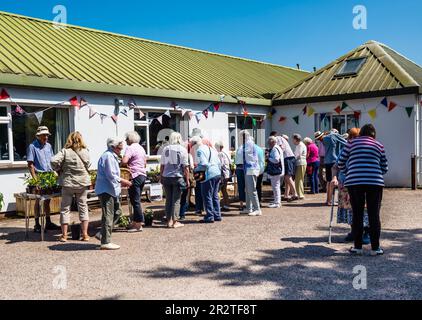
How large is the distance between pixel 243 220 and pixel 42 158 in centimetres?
411

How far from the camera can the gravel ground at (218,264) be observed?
4961 millimetres

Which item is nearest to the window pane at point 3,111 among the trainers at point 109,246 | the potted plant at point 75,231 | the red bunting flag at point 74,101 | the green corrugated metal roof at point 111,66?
the green corrugated metal roof at point 111,66

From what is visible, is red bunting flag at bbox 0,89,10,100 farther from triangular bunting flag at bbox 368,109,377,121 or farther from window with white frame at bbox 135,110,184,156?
triangular bunting flag at bbox 368,109,377,121

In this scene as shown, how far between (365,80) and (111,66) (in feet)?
27.6

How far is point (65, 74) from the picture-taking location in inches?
470

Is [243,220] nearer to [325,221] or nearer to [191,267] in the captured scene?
[325,221]

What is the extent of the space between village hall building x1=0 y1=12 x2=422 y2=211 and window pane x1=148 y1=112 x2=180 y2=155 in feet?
0.10

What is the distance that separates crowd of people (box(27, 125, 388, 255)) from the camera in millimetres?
6383

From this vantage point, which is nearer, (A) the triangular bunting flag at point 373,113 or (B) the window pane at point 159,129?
(B) the window pane at point 159,129

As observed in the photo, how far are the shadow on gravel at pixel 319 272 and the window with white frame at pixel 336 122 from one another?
9.14 meters

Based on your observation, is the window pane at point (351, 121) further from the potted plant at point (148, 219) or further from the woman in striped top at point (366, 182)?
the woman in striped top at point (366, 182)

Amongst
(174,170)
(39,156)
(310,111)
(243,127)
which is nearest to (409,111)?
(310,111)

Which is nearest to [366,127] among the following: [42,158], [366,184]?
[366,184]

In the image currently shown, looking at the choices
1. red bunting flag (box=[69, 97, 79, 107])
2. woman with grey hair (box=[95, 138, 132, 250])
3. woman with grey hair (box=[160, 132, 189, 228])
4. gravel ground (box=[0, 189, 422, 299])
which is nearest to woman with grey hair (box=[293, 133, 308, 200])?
gravel ground (box=[0, 189, 422, 299])
